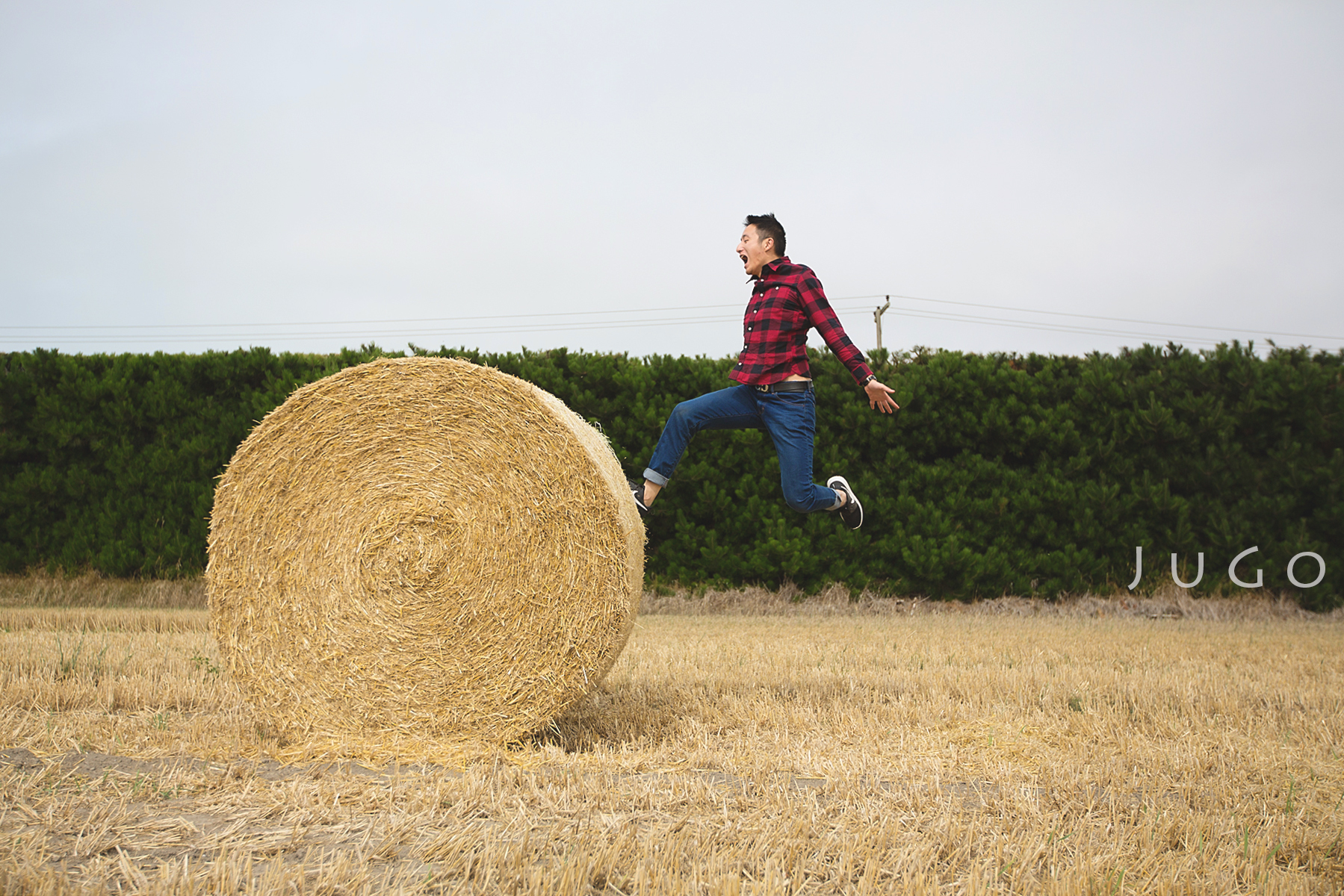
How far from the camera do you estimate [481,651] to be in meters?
4.14

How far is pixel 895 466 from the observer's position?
1049 cm

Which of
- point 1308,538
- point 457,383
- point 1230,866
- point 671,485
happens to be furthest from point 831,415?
point 1230,866

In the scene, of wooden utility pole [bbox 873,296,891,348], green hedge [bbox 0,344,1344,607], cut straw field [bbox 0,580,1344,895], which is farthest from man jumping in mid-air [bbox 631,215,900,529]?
wooden utility pole [bbox 873,296,891,348]

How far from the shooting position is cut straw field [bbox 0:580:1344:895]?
2.59 meters

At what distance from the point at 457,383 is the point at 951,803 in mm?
2594

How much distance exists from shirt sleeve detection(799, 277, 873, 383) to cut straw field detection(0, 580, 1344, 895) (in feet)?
5.78

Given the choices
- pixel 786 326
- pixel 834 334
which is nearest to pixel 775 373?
pixel 786 326

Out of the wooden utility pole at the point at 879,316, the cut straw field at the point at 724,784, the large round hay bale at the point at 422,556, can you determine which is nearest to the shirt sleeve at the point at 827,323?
the large round hay bale at the point at 422,556

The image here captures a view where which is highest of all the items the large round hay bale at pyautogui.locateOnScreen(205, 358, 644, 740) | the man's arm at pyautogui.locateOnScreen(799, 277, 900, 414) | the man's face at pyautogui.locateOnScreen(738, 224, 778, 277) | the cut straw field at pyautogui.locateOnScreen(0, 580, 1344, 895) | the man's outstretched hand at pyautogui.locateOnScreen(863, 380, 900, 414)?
the man's face at pyautogui.locateOnScreen(738, 224, 778, 277)

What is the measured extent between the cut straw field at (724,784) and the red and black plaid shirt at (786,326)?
1.74m

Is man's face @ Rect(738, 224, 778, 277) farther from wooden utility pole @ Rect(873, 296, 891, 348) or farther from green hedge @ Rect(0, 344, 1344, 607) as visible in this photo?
wooden utility pole @ Rect(873, 296, 891, 348)

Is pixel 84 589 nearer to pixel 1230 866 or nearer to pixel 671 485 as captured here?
pixel 671 485

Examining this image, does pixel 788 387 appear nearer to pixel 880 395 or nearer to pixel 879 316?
pixel 880 395

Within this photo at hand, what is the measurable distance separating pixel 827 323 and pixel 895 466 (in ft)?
19.2
